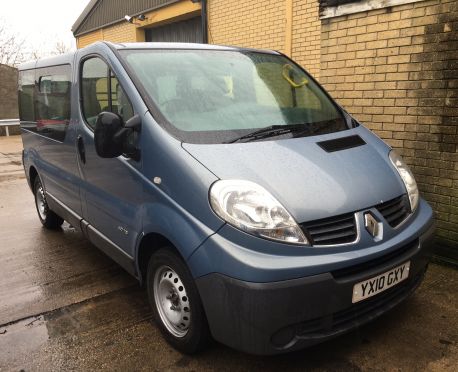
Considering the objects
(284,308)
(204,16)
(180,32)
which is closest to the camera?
(284,308)

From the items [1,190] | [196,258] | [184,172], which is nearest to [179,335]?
[196,258]

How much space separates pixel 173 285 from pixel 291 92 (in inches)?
66.2

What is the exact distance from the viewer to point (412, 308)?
9.74 feet

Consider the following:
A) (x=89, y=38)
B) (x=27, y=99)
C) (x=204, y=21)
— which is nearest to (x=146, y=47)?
(x=27, y=99)

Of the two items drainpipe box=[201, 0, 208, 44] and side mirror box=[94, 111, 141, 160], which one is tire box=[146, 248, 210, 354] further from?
drainpipe box=[201, 0, 208, 44]

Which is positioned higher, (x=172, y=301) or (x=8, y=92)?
(x=8, y=92)

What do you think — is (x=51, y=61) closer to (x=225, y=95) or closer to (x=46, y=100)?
(x=46, y=100)

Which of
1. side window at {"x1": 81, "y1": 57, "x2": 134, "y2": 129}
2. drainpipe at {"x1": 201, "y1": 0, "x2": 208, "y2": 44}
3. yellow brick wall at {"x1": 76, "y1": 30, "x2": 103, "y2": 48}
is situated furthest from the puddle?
yellow brick wall at {"x1": 76, "y1": 30, "x2": 103, "y2": 48}

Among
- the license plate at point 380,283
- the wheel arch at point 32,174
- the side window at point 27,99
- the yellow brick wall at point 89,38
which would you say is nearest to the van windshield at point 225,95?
the license plate at point 380,283

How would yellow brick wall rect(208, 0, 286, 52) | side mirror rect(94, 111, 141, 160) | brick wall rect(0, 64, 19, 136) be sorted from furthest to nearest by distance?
brick wall rect(0, 64, 19, 136) < yellow brick wall rect(208, 0, 286, 52) < side mirror rect(94, 111, 141, 160)

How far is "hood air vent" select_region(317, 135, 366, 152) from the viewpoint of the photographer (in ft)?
8.54

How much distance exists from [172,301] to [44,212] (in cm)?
308

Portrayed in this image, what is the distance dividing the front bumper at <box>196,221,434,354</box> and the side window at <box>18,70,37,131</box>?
3.44 metres

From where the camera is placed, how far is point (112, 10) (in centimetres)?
1316
